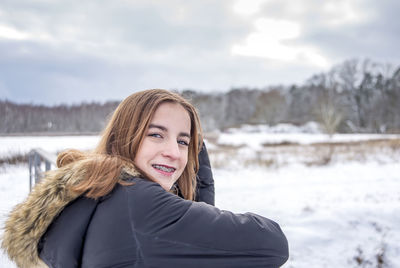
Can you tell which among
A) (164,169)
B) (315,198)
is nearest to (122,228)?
(164,169)

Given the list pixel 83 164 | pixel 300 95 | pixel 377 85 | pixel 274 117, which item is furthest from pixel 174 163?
pixel 300 95

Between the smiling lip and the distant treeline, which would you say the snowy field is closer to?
the smiling lip

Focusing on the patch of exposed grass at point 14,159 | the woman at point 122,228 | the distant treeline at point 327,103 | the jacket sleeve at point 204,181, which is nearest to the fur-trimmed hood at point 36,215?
the woman at point 122,228

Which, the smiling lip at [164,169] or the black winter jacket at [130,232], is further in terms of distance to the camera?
the smiling lip at [164,169]

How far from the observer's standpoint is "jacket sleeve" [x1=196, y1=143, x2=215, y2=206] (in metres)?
1.77

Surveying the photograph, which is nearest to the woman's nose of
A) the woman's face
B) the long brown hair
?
the woman's face

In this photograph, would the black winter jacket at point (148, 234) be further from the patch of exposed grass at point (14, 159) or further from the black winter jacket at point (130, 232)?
the patch of exposed grass at point (14, 159)

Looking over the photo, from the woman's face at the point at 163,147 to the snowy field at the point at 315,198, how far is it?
621 mm

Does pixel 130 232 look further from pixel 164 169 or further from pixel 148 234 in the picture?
pixel 164 169

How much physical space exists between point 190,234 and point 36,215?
0.52 metres

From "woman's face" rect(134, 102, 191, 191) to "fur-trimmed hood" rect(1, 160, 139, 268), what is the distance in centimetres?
20

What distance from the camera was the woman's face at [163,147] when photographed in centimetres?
122

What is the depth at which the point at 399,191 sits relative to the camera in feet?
23.5

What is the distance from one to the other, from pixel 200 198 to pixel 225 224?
2.68 ft
